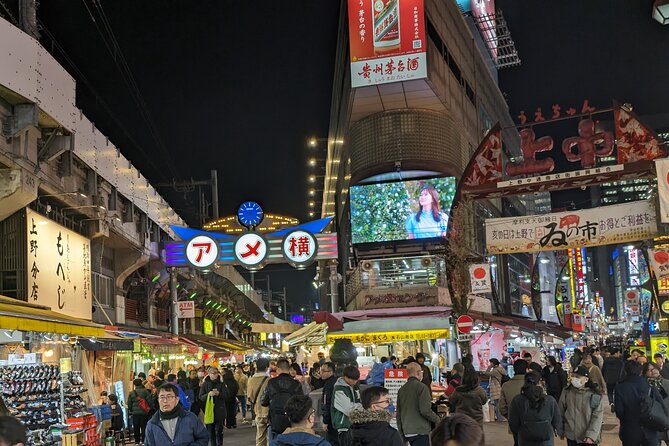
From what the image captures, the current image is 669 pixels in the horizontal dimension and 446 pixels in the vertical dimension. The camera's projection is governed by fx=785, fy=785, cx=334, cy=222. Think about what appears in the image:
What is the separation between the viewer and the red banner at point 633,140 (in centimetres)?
1870

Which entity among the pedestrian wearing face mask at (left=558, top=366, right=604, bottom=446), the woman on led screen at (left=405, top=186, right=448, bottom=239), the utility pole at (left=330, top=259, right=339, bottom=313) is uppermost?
the woman on led screen at (left=405, top=186, right=448, bottom=239)

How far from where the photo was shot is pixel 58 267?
63.2 ft

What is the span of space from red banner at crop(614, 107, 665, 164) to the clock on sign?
13.9m

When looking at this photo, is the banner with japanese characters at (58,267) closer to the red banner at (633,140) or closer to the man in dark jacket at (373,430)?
the man in dark jacket at (373,430)

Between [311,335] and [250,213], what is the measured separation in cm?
703

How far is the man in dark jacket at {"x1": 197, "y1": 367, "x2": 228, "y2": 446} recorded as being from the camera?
16.4 m

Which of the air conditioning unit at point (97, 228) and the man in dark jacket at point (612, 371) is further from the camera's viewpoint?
the air conditioning unit at point (97, 228)

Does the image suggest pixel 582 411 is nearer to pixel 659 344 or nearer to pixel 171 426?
pixel 171 426

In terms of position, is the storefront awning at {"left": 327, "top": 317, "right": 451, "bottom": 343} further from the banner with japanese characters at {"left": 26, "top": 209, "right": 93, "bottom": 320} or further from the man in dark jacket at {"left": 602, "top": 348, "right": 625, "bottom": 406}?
the banner with japanese characters at {"left": 26, "top": 209, "right": 93, "bottom": 320}

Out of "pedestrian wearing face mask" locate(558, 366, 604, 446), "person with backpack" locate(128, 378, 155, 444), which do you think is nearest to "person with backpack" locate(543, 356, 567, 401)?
"pedestrian wearing face mask" locate(558, 366, 604, 446)

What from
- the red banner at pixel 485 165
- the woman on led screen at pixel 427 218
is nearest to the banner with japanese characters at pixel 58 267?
the red banner at pixel 485 165

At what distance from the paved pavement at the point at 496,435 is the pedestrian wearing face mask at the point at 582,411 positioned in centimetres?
636

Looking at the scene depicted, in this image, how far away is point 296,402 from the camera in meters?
5.41

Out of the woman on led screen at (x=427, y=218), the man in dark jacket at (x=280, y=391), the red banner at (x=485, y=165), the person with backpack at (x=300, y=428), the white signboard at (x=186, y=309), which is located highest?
the woman on led screen at (x=427, y=218)
